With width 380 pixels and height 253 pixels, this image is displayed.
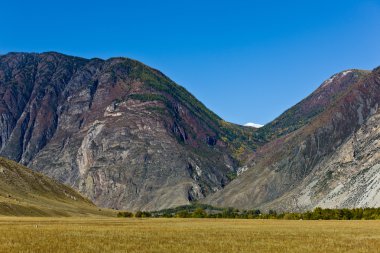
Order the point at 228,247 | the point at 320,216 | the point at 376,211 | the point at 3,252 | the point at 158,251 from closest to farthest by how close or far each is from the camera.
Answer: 1. the point at 3,252
2. the point at 158,251
3. the point at 228,247
4. the point at 376,211
5. the point at 320,216

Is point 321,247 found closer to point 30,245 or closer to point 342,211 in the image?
point 30,245

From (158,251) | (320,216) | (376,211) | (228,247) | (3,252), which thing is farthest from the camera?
(320,216)

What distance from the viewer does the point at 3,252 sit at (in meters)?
39.6

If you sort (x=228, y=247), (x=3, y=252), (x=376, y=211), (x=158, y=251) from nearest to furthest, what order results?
(x=3, y=252)
(x=158, y=251)
(x=228, y=247)
(x=376, y=211)

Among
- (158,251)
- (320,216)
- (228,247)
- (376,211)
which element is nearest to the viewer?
(158,251)

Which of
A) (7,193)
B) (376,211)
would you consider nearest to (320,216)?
(376,211)

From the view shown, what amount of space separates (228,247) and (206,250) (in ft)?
11.8

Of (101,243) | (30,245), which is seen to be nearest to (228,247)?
(101,243)

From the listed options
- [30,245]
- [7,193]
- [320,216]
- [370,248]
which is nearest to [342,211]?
[320,216]

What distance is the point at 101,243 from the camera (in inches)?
1922

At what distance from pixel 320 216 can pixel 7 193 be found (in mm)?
115793

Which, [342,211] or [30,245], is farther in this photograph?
[342,211]

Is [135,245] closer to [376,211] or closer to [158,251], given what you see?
[158,251]

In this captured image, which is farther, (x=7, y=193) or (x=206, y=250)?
(x=7, y=193)
